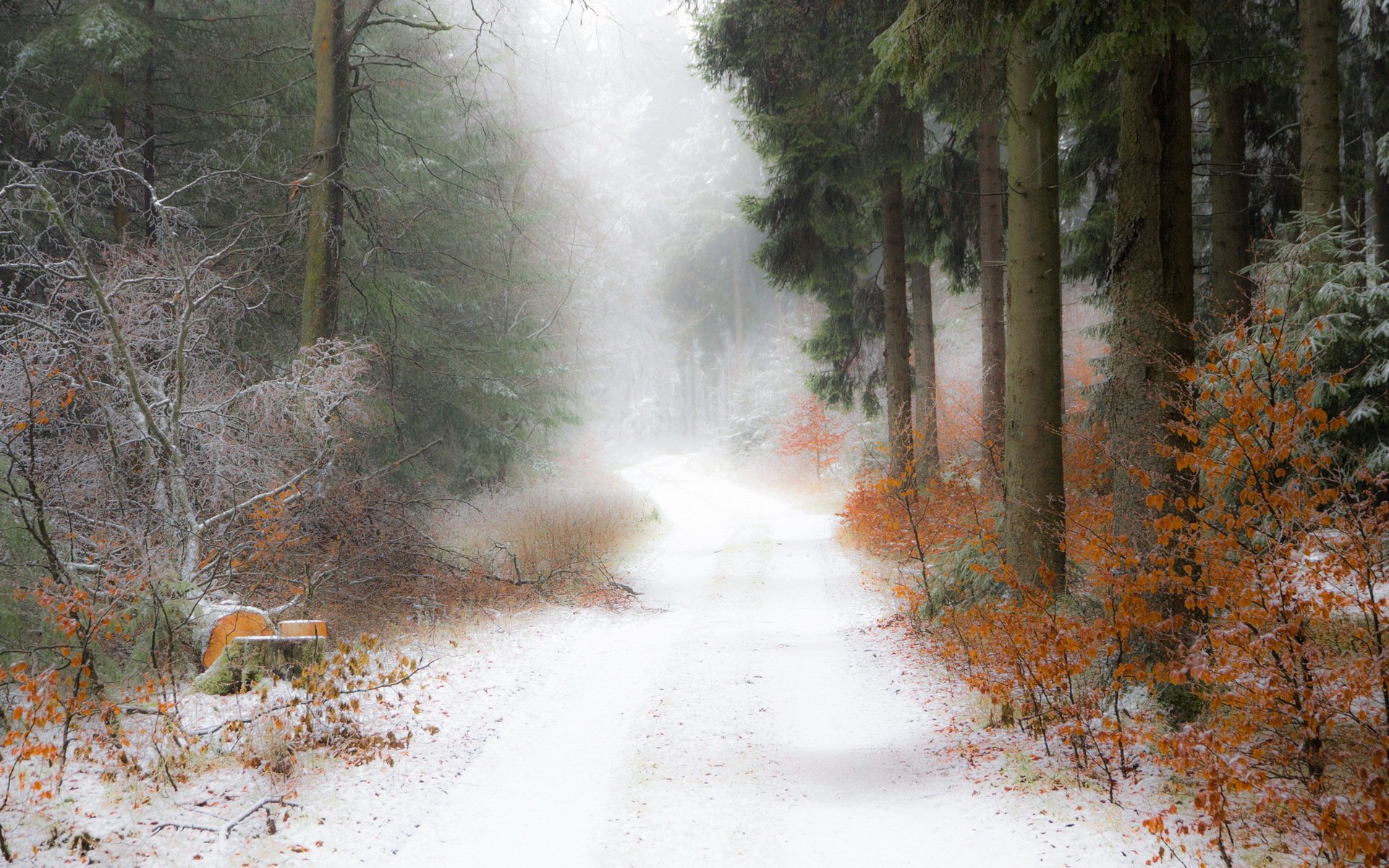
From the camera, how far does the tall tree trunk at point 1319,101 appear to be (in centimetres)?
779

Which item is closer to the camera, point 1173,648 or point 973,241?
point 1173,648

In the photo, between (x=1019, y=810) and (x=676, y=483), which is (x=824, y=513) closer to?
(x=676, y=483)

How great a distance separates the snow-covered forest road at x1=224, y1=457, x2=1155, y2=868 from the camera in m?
4.14

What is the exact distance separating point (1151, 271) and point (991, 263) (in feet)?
21.8

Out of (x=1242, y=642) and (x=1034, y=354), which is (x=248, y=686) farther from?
(x=1034, y=354)

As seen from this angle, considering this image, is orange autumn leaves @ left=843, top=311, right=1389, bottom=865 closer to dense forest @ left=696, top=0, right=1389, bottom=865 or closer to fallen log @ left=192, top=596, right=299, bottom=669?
dense forest @ left=696, top=0, right=1389, bottom=865

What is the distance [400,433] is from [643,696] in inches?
355

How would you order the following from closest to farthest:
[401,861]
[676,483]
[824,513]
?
[401,861]
[824,513]
[676,483]

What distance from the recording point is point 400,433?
46.0 feet

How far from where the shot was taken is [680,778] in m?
5.18

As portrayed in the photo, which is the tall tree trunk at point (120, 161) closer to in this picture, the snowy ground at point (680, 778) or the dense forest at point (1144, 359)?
the snowy ground at point (680, 778)

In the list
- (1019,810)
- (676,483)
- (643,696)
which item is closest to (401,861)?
(643,696)

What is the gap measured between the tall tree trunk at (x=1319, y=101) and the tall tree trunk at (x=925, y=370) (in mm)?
5941

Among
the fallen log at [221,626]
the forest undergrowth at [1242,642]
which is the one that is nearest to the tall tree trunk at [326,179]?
the fallen log at [221,626]
